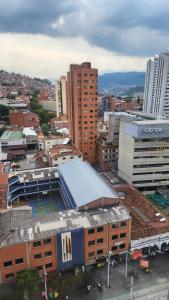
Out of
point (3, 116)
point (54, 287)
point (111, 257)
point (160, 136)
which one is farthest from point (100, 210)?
point (3, 116)

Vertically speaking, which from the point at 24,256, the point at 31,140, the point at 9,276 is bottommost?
the point at 9,276

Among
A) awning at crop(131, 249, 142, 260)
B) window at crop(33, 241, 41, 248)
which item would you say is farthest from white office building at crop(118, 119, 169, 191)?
window at crop(33, 241, 41, 248)

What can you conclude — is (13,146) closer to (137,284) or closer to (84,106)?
(84,106)

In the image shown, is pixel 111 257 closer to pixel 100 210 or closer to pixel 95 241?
pixel 95 241

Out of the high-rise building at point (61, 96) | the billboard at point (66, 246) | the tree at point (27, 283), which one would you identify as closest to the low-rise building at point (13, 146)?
the high-rise building at point (61, 96)

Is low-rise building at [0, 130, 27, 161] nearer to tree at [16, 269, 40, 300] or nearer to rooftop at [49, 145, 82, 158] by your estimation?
rooftop at [49, 145, 82, 158]

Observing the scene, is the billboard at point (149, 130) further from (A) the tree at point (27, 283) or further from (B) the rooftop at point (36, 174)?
(A) the tree at point (27, 283)

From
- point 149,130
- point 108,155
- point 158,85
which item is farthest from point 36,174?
point 158,85
